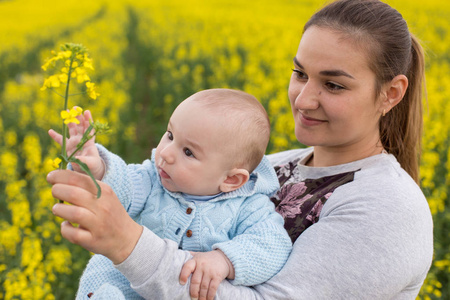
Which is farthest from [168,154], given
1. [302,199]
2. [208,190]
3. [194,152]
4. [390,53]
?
[390,53]

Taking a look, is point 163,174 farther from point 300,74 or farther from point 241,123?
point 300,74

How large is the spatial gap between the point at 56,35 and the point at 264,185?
1309 cm

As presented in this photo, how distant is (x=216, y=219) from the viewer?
1536 mm

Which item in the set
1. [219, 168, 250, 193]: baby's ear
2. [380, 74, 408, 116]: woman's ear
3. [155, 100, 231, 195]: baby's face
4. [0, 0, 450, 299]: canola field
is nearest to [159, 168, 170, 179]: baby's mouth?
[155, 100, 231, 195]: baby's face

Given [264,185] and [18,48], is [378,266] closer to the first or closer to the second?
[264,185]

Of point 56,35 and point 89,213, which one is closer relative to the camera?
point 89,213

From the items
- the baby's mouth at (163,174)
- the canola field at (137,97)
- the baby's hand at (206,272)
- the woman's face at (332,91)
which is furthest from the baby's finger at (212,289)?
the woman's face at (332,91)

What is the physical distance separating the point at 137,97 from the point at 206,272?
7.30 m

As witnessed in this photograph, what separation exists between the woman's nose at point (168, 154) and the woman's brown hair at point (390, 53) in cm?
72

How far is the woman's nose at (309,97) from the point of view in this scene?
1681 mm

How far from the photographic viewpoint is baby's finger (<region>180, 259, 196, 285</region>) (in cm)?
127

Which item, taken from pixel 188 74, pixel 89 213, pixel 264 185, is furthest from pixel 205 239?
pixel 188 74

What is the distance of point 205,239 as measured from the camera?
4.93 ft

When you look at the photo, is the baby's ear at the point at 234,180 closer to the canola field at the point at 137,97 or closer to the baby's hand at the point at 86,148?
the baby's hand at the point at 86,148
